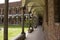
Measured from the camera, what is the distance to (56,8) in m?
4.15

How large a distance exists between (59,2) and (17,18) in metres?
27.3

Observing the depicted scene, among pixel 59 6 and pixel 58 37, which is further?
pixel 59 6

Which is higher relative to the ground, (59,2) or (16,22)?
(59,2)

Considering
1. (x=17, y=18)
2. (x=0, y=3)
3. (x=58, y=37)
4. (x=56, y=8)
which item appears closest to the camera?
(x=58, y=37)

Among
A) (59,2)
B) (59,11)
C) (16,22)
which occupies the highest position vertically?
(59,2)

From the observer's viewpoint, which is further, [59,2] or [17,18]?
[17,18]

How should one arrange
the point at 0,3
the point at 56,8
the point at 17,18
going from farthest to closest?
the point at 0,3 → the point at 17,18 → the point at 56,8

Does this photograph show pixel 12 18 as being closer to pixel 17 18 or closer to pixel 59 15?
pixel 17 18

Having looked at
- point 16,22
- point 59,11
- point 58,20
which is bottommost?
point 16,22

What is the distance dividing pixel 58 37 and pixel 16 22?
2848cm

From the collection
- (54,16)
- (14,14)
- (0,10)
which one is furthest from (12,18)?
(54,16)

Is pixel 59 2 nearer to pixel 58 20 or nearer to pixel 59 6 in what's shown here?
pixel 59 6

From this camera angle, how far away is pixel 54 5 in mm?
4180

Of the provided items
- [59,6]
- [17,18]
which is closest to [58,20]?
[59,6]
